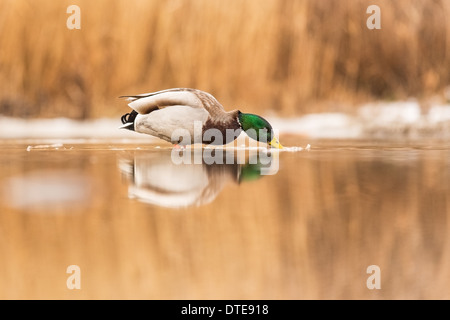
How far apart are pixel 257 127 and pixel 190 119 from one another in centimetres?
38

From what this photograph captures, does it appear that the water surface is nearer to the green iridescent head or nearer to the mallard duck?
the mallard duck

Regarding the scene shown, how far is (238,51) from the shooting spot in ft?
15.7

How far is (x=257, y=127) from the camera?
332cm

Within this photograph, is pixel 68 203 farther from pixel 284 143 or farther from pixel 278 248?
pixel 284 143

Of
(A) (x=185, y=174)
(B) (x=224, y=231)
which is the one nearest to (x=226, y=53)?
(A) (x=185, y=174)

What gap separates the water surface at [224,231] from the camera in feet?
3.28

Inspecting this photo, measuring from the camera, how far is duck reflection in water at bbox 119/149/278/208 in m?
1.80

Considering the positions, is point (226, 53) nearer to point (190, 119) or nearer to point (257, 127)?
point (257, 127)

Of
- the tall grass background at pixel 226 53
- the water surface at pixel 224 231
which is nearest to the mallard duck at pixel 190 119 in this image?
the water surface at pixel 224 231

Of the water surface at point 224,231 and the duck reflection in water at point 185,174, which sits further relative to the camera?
the duck reflection in water at point 185,174

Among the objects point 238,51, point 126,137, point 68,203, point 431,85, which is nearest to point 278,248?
point 68,203

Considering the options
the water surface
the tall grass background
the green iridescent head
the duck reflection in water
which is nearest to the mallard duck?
the green iridescent head

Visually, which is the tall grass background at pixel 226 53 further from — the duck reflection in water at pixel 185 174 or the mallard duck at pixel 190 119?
the duck reflection in water at pixel 185 174

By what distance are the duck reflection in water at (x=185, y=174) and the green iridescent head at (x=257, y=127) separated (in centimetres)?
13
